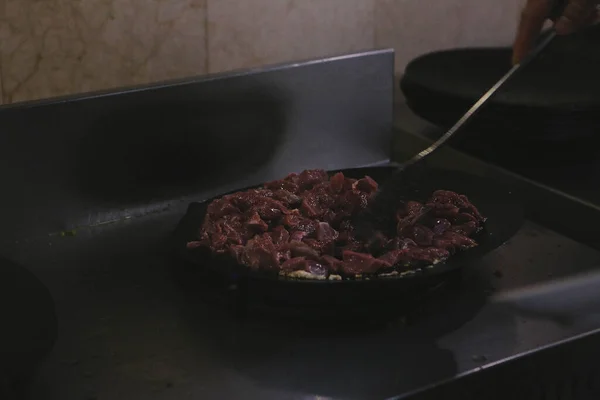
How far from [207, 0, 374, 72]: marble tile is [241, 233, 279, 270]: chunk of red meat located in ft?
1.47

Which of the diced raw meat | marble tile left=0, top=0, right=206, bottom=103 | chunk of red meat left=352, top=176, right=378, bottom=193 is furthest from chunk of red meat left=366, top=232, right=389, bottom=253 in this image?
marble tile left=0, top=0, right=206, bottom=103

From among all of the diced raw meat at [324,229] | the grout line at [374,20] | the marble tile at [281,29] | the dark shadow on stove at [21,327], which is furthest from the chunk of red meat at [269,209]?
the grout line at [374,20]

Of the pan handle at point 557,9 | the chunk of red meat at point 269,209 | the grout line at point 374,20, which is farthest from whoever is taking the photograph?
the grout line at point 374,20

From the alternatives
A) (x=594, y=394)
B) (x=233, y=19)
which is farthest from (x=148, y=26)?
(x=594, y=394)

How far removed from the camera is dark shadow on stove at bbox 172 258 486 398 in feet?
2.27

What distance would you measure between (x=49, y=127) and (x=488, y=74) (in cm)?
66

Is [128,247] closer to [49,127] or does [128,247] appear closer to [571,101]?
[49,127]

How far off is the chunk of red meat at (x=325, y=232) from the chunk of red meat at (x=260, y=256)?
0.06 m

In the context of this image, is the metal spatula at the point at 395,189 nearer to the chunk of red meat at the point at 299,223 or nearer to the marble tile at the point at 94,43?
the chunk of red meat at the point at 299,223

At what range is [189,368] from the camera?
72 centimetres

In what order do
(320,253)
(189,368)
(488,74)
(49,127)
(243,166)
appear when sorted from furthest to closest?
(488,74) < (243,166) < (49,127) < (320,253) < (189,368)

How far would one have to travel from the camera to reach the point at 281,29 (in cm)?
122

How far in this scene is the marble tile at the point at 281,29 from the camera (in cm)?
117

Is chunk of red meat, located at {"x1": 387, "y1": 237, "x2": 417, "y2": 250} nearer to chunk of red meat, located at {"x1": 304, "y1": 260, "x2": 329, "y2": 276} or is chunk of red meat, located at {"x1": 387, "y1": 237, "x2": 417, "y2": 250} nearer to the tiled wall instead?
chunk of red meat, located at {"x1": 304, "y1": 260, "x2": 329, "y2": 276}
